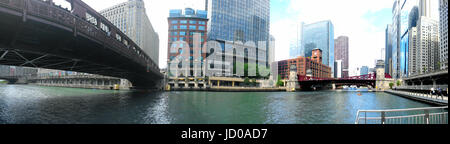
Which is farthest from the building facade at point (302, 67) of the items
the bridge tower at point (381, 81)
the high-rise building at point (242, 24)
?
the bridge tower at point (381, 81)

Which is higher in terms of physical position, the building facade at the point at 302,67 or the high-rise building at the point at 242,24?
the high-rise building at the point at 242,24

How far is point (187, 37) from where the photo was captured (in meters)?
101

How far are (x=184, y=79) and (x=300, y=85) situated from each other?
69.1m

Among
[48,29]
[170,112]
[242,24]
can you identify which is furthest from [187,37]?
[48,29]

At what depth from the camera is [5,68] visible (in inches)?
4601

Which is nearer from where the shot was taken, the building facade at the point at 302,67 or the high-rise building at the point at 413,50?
the high-rise building at the point at 413,50

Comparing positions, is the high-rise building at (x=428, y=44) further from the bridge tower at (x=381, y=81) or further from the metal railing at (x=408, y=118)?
the metal railing at (x=408, y=118)

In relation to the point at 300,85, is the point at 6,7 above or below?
above

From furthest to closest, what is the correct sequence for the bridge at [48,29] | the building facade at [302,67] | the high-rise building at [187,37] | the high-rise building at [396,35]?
the building facade at [302,67], the high-rise building at [396,35], the high-rise building at [187,37], the bridge at [48,29]

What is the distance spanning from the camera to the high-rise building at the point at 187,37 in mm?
95450

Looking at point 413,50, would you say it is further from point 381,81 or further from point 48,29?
point 48,29

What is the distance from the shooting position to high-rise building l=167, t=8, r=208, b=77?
95450 millimetres
